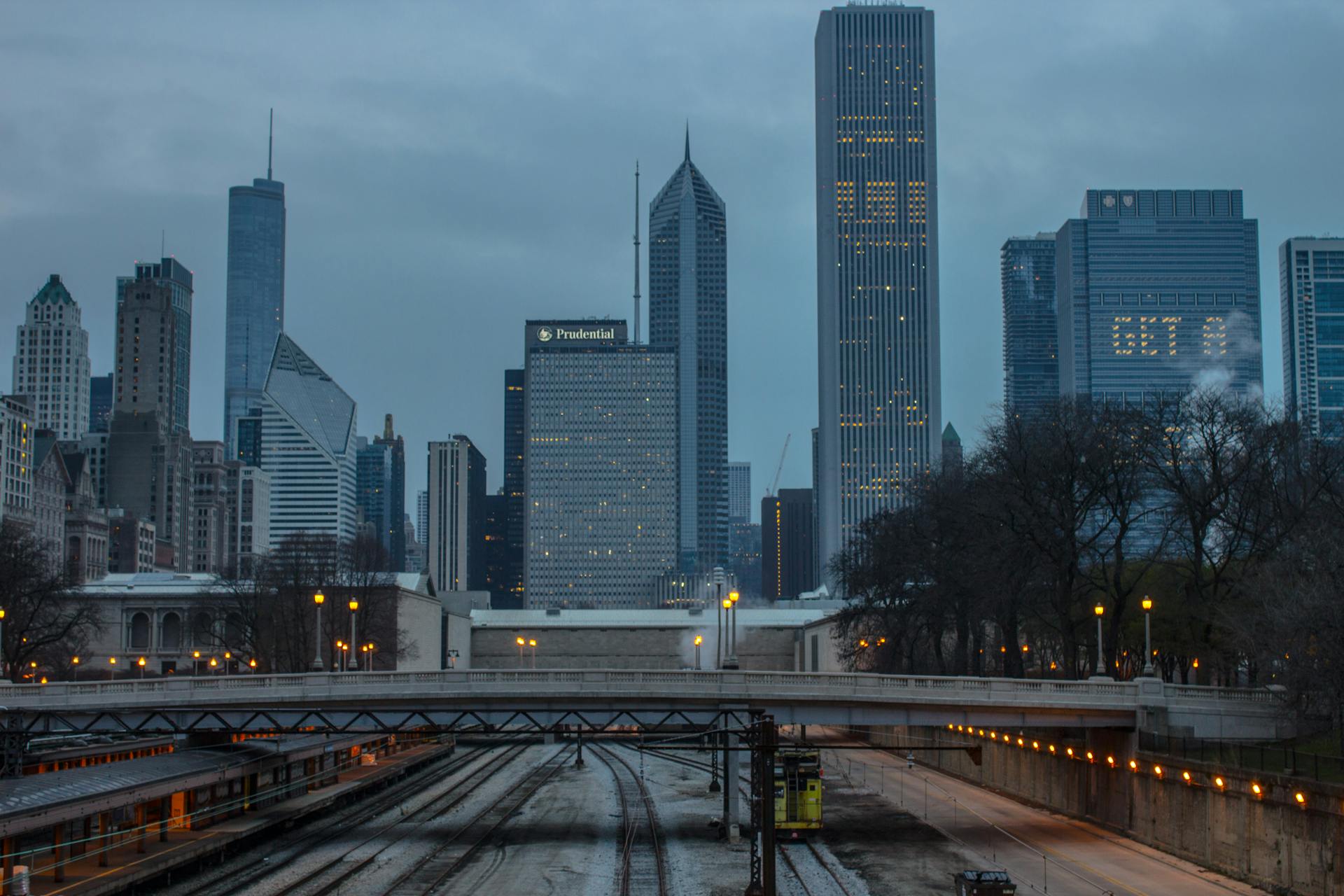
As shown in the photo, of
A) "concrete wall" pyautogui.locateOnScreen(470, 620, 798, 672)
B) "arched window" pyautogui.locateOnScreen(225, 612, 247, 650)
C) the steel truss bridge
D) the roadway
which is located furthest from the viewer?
"concrete wall" pyautogui.locateOnScreen(470, 620, 798, 672)

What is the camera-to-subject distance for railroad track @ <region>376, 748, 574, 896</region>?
5091 cm

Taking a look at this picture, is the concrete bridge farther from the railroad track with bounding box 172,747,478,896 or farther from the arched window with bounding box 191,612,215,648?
the arched window with bounding box 191,612,215,648

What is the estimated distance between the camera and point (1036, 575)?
77000 mm

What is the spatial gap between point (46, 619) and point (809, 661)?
8064 cm

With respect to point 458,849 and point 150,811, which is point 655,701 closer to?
point 458,849

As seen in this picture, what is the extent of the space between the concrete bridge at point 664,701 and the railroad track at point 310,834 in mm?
4874

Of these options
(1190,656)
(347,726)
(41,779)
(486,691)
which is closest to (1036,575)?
(1190,656)

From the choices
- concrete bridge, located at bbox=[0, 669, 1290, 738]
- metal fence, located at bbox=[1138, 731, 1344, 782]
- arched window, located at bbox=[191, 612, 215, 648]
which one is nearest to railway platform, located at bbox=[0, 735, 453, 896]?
concrete bridge, located at bbox=[0, 669, 1290, 738]

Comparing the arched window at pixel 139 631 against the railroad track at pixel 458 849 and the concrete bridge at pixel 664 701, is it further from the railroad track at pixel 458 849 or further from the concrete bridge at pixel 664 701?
the concrete bridge at pixel 664 701

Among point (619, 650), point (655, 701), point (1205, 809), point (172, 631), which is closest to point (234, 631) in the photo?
point (172, 631)

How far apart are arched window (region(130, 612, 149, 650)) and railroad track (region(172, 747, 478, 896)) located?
6643cm

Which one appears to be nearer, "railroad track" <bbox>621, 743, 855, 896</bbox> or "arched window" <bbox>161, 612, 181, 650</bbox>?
"railroad track" <bbox>621, 743, 855, 896</bbox>

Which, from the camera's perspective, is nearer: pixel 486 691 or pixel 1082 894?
pixel 1082 894

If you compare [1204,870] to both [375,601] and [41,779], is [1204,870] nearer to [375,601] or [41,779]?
[41,779]
